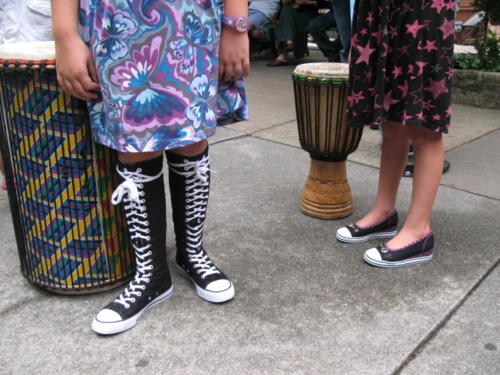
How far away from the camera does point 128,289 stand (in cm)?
169

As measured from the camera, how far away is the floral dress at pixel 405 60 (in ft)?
5.71

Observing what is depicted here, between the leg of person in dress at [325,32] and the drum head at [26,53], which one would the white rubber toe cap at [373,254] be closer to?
the drum head at [26,53]

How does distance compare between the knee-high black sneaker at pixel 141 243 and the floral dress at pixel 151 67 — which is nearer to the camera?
the floral dress at pixel 151 67

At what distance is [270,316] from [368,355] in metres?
0.35

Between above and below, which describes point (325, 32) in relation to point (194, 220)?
above

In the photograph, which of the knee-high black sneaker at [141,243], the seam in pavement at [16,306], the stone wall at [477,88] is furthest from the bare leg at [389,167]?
the stone wall at [477,88]

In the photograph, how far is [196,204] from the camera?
1724 mm

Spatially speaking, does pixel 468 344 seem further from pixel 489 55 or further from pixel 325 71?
pixel 489 55

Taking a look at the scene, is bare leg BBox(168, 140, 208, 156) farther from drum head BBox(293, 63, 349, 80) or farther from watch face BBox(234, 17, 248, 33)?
drum head BBox(293, 63, 349, 80)

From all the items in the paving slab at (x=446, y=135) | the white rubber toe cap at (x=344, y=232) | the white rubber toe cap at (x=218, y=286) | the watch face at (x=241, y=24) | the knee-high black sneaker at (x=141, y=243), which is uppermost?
the watch face at (x=241, y=24)

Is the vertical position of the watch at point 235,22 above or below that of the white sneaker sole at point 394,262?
above

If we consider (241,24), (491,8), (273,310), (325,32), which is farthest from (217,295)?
(325,32)

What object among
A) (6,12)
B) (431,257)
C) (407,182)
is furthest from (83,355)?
(407,182)

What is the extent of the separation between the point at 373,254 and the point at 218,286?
66cm
